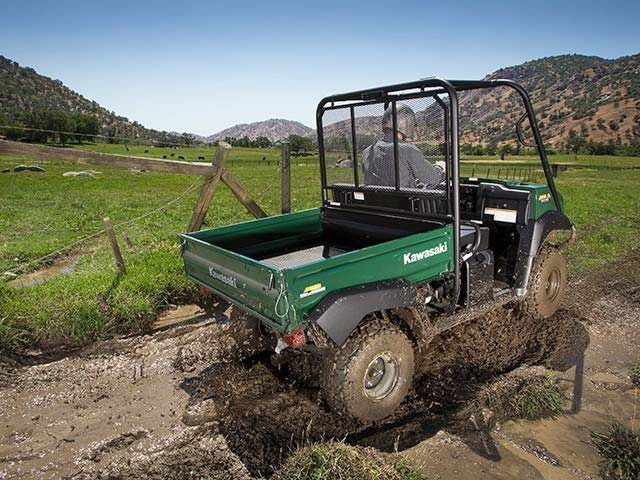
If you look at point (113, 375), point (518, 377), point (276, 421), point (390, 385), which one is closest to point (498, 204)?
point (518, 377)

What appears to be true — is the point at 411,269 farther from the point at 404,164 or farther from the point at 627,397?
the point at 627,397

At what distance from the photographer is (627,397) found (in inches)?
151

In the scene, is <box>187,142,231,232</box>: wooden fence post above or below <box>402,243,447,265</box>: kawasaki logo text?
above

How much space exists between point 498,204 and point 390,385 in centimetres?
247

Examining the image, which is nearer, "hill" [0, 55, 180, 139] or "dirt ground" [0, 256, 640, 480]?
"dirt ground" [0, 256, 640, 480]

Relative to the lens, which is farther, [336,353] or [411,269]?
[411,269]

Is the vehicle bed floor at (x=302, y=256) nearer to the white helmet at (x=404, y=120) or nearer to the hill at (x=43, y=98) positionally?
the white helmet at (x=404, y=120)

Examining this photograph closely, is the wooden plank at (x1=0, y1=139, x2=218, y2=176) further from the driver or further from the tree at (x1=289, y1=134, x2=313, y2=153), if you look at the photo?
the driver

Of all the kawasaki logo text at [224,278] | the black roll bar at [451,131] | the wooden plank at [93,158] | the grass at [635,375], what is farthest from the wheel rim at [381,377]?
the wooden plank at [93,158]

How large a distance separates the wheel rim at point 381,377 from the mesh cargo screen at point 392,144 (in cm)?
138

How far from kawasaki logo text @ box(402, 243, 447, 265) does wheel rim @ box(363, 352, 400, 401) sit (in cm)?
73

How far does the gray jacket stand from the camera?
4066mm

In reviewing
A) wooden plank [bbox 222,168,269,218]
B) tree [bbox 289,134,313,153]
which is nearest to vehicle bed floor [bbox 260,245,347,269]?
tree [bbox 289,134,313,153]

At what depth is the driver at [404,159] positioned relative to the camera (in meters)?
4.01
